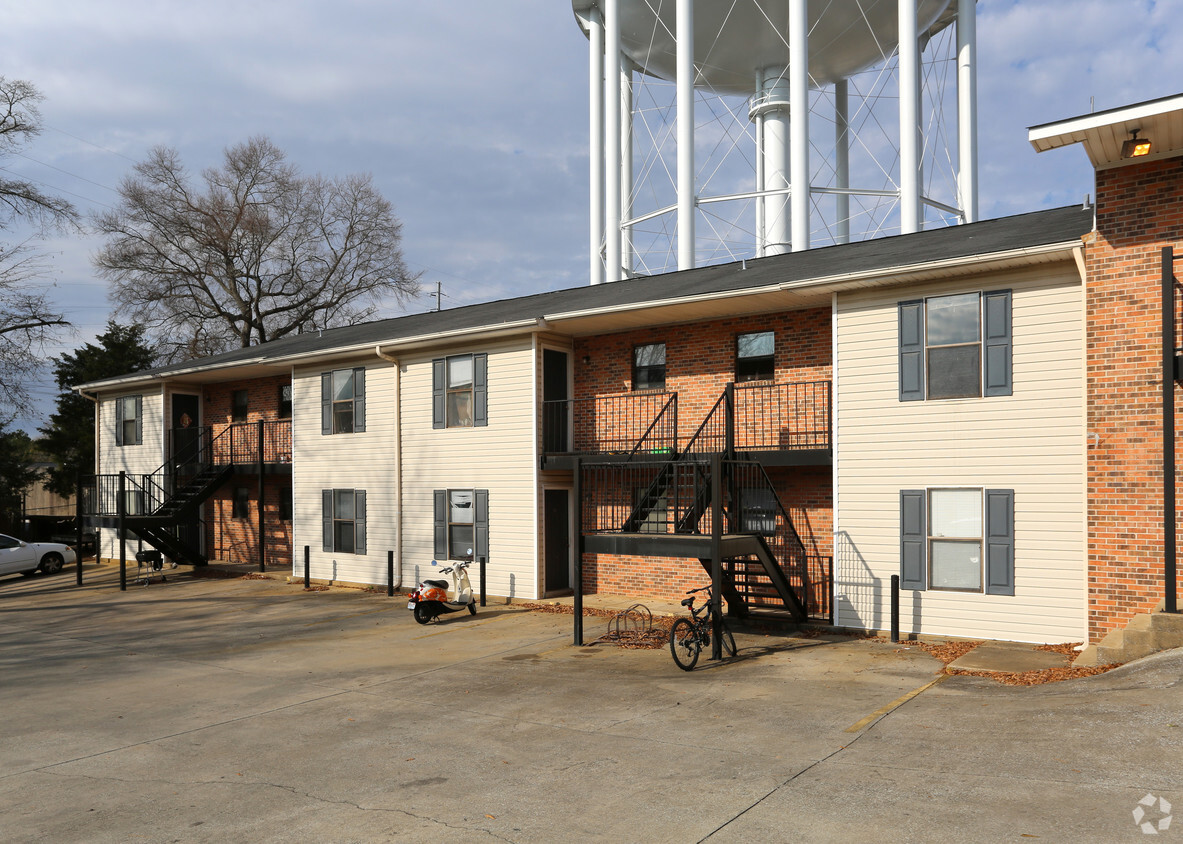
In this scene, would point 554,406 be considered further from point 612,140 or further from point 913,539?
point 612,140

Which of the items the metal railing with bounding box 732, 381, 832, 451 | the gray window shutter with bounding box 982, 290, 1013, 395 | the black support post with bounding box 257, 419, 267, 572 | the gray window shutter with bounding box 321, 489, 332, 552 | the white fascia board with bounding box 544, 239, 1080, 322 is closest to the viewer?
the white fascia board with bounding box 544, 239, 1080, 322

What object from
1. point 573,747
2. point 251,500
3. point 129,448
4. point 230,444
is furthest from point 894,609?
point 129,448

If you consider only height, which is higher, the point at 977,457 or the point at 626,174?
the point at 626,174

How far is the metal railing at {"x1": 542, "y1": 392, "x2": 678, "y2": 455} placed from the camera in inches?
648

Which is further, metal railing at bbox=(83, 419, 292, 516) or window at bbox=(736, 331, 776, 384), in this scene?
metal railing at bbox=(83, 419, 292, 516)

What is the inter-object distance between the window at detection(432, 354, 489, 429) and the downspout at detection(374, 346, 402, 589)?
111cm

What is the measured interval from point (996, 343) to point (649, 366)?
657cm

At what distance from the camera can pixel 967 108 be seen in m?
24.3

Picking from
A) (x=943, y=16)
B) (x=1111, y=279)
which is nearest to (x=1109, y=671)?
(x=1111, y=279)

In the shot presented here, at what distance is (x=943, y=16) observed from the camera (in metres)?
26.2

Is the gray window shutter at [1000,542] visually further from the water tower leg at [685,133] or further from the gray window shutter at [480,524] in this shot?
the water tower leg at [685,133]

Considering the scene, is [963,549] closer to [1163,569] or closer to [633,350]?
[1163,569]

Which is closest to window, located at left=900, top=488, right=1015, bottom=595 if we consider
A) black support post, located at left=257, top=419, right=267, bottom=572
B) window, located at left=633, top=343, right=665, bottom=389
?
window, located at left=633, top=343, right=665, bottom=389
